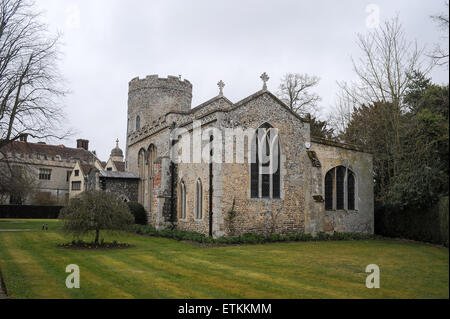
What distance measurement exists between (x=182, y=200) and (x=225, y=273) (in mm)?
12448

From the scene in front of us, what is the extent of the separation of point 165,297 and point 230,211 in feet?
35.5

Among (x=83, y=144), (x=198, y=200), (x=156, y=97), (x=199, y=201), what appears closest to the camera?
(x=199, y=201)

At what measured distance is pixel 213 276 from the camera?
33.1 feet

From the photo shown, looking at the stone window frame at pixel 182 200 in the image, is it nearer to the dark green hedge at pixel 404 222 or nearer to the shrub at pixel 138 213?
the shrub at pixel 138 213

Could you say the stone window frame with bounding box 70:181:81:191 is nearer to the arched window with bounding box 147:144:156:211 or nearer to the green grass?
the arched window with bounding box 147:144:156:211

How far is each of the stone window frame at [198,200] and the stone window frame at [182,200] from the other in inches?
68.9

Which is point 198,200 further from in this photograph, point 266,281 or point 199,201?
point 266,281

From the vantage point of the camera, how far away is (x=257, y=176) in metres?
19.6

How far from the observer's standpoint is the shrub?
27.6m

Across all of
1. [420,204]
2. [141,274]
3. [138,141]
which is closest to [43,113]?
[138,141]

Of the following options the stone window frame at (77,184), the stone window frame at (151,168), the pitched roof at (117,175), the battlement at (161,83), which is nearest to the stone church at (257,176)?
the stone window frame at (151,168)

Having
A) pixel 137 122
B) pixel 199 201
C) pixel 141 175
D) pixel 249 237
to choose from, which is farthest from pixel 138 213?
pixel 249 237

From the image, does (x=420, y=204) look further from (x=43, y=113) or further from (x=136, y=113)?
(x=136, y=113)
